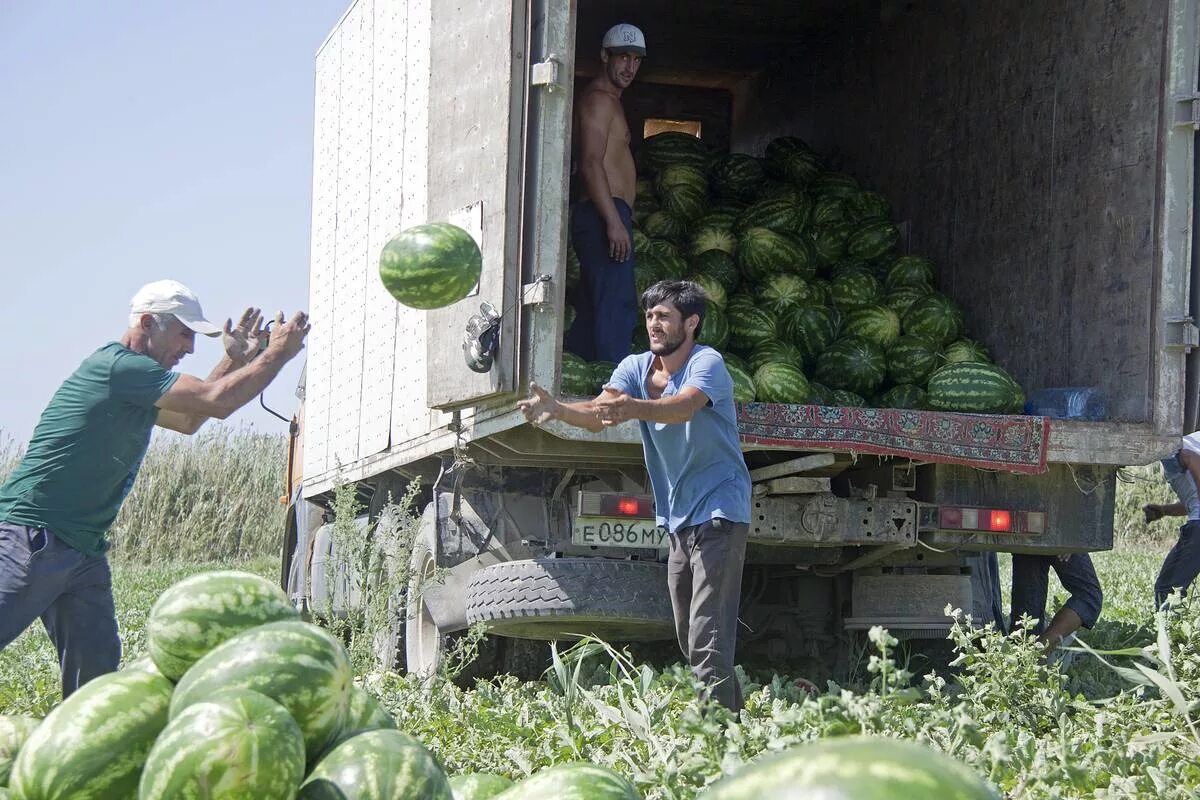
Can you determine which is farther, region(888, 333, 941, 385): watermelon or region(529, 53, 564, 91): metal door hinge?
region(888, 333, 941, 385): watermelon

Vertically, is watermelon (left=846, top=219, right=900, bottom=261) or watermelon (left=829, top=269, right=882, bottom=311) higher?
watermelon (left=846, top=219, right=900, bottom=261)

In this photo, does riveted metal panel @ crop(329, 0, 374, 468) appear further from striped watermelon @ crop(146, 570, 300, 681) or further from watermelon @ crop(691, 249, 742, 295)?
striped watermelon @ crop(146, 570, 300, 681)

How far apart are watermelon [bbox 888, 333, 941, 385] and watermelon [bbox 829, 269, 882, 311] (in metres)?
0.50

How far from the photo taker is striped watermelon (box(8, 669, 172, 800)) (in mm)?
2326

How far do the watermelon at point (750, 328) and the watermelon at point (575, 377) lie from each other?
1.28 m

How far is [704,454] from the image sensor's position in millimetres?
5305

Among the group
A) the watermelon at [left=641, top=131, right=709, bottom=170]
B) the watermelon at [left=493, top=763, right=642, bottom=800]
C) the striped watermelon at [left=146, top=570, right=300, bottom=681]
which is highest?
the watermelon at [left=641, top=131, right=709, bottom=170]

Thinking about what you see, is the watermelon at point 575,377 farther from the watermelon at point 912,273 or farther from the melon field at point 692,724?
the watermelon at point 912,273

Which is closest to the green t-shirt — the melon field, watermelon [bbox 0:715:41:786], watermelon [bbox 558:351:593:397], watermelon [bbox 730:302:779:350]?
the melon field

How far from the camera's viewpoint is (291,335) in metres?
5.41

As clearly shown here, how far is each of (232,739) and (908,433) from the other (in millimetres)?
4132

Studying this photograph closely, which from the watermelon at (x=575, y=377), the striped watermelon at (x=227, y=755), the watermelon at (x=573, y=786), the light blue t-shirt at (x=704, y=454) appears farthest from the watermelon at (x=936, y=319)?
the striped watermelon at (x=227, y=755)

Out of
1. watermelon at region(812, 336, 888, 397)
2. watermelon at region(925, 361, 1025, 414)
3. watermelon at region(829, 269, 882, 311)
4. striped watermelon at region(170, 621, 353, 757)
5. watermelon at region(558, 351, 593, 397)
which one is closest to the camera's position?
striped watermelon at region(170, 621, 353, 757)

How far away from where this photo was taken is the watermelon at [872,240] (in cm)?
832
